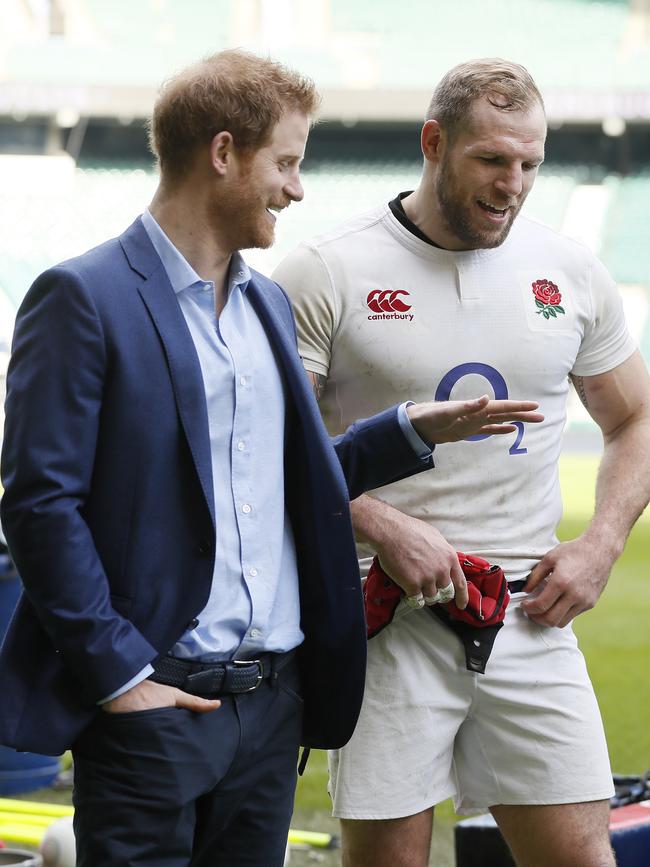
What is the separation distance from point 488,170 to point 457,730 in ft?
3.36

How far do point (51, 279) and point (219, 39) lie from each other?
71.9 ft

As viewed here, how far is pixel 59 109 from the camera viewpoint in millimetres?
20469

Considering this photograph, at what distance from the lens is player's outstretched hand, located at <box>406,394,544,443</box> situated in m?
1.83

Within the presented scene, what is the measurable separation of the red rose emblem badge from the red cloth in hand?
1.59ft

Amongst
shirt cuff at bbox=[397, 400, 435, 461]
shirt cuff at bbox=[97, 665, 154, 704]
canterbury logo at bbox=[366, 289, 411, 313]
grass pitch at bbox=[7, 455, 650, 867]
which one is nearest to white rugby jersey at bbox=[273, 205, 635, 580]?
canterbury logo at bbox=[366, 289, 411, 313]

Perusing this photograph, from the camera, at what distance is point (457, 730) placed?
2303 mm

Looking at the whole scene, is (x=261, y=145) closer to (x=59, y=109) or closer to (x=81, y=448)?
(x=81, y=448)

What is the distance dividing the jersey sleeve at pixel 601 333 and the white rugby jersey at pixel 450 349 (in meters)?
0.07

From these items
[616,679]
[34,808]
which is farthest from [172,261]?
[616,679]

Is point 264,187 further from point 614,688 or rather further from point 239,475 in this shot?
point 614,688

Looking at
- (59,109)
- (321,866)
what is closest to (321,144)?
(59,109)

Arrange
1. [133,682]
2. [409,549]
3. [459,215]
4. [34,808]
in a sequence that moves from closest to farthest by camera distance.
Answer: [133,682], [409,549], [459,215], [34,808]

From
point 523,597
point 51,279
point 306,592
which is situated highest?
point 51,279

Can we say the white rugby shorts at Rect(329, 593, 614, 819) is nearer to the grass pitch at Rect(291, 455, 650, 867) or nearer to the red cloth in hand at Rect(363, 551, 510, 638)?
the red cloth in hand at Rect(363, 551, 510, 638)
